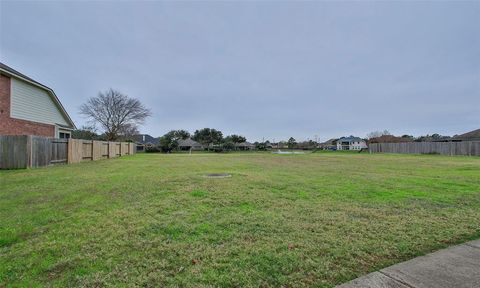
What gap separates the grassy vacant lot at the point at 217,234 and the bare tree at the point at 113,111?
3667cm

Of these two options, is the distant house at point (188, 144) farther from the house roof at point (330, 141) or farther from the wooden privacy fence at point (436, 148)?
the house roof at point (330, 141)

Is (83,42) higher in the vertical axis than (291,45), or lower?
lower

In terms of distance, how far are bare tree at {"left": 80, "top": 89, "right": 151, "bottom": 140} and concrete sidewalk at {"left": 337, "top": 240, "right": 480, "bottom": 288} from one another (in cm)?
4270

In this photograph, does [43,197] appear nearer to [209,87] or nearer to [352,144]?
[209,87]

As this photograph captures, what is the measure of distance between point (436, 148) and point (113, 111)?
2007 inches

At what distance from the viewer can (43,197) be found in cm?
535

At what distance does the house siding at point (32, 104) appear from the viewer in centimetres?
1392

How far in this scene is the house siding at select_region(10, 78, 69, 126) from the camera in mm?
13917

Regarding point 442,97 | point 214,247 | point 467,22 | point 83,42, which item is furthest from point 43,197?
point 442,97

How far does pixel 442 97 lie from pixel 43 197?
139ft

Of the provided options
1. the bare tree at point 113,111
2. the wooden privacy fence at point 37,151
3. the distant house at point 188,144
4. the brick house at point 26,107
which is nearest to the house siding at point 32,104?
the brick house at point 26,107

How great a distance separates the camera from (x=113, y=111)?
3872cm

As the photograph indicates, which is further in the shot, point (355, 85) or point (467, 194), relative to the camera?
point (355, 85)

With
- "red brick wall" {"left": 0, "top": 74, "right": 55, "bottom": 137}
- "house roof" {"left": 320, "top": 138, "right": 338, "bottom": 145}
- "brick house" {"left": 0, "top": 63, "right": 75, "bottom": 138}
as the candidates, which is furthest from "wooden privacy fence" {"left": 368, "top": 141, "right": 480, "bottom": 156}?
"house roof" {"left": 320, "top": 138, "right": 338, "bottom": 145}
